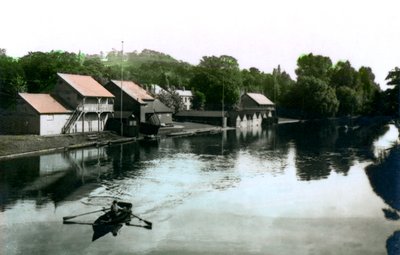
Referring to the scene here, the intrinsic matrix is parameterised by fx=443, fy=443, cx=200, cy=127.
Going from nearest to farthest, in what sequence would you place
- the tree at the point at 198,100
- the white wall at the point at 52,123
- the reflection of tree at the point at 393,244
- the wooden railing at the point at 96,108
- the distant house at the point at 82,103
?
1. the reflection of tree at the point at 393,244
2. the white wall at the point at 52,123
3. the distant house at the point at 82,103
4. the wooden railing at the point at 96,108
5. the tree at the point at 198,100

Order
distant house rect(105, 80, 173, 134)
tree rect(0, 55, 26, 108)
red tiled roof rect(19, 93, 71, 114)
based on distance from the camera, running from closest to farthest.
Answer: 1. red tiled roof rect(19, 93, 71, 114)
2. distant house rect(105, 80, 173, 134)
3. tree rect(0, 55, 26, 108)

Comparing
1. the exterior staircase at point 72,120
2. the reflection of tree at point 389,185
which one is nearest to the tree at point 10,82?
the exterior staircase at point 72,120

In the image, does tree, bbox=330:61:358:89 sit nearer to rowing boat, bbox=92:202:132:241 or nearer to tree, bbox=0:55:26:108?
tree, bbox=0:55:26:108

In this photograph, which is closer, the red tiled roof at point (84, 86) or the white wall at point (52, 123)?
the white wall at point (52, 123)

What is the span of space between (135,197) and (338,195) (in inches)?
713

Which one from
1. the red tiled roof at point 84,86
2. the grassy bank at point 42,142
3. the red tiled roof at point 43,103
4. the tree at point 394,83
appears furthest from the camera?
the tree at point 394,83

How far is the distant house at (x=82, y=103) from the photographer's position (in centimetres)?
7338

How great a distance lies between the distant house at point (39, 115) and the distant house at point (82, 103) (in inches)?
68.7

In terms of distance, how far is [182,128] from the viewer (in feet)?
325

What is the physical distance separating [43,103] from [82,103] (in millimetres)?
6579

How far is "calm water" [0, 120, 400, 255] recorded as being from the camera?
26812 mm

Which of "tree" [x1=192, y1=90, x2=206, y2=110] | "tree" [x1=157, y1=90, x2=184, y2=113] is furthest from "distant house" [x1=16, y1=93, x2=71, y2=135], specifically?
"tree" [x1=192, y1=90, x2=206, y2=110]

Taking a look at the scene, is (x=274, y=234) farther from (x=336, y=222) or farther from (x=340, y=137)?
(x=340, y=137)

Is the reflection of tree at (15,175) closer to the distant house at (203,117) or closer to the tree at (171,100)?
the tree at (171,100)
